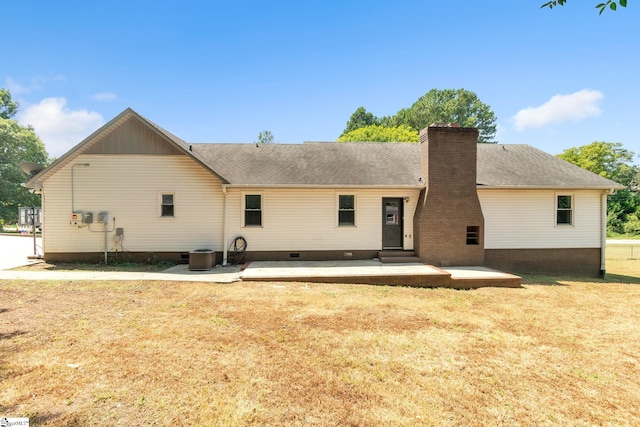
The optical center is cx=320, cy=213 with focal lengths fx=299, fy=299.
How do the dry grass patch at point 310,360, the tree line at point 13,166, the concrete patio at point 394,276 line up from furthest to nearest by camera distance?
the tree line at point 13,166
the concrete patio at point 394,276
the dry grass patch at point 310,360

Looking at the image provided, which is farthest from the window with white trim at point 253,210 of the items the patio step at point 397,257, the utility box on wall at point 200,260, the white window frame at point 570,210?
the white window frame at point 570,210

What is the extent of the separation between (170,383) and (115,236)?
9.68 meters

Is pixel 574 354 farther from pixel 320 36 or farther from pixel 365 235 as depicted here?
pixel 320 36

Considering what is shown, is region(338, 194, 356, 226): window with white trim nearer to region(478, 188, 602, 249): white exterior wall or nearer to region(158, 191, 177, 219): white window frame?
region(478, 188, 602, 249): white exterior wall

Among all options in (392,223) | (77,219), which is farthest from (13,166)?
(392,223)

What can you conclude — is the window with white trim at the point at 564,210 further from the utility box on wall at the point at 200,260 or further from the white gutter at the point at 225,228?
the utility box on wall at the point at 200,260

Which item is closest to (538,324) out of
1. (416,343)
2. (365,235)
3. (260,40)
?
(416,343)

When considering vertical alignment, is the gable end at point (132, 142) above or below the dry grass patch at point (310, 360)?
above

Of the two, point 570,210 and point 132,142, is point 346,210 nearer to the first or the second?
point 132,142

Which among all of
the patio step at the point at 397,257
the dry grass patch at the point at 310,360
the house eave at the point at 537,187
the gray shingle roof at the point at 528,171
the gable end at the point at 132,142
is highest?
the gable end at the point at 132,142

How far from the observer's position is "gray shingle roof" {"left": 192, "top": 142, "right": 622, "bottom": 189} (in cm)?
1184

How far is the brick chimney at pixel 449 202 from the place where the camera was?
1120cm

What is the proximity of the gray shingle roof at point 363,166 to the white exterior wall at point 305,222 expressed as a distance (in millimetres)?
503

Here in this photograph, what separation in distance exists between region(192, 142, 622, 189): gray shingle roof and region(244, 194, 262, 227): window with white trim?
2.31 feet
